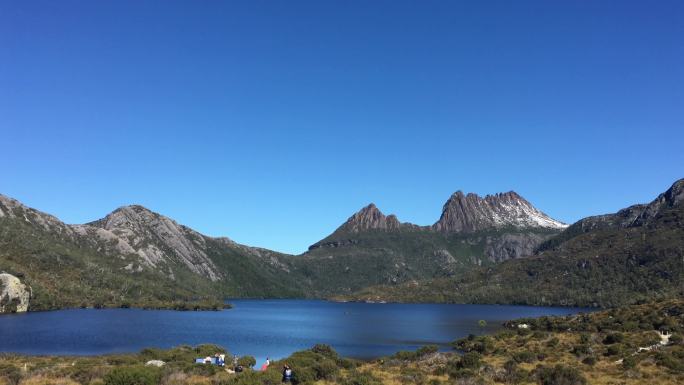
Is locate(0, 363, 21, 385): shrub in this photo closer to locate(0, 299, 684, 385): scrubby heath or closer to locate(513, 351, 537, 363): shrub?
locate(0, 299, 684, 385): scrubby heath

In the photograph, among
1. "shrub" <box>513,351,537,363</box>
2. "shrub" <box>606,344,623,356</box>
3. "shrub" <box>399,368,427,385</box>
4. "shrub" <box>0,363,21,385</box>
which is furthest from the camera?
"shrub" <box>513,351,537,363</box>

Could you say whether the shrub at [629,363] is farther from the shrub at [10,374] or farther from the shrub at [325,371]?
the shrub at [10,374]

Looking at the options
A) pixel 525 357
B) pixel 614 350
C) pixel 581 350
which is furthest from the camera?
pixel 581 350

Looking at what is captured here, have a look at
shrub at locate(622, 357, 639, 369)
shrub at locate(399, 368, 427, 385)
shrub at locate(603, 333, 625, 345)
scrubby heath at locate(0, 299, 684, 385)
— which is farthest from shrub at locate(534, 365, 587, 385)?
shrub at locate(603, 333, 625, 345)

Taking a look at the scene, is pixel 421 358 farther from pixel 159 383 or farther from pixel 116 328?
pixel 116 328

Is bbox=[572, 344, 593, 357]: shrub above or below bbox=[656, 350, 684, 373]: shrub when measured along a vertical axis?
below

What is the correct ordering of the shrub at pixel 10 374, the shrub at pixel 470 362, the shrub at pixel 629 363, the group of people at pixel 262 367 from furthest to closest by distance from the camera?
1. the shrub at pixel 470 362
2. the shrub at pixel 629 363
3. the group of people at pixel 262 367
4. the shrub at pixel 10 374

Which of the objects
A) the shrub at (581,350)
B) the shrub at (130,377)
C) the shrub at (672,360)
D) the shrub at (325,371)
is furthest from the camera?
the shrub at (581,350)

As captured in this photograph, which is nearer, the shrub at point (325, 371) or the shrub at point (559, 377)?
the shrub at point (559, 377)

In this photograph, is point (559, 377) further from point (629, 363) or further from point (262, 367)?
point (262, 367)

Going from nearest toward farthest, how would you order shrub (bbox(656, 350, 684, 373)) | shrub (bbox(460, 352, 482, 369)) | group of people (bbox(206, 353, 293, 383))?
group of people (bbox(206, 353, 293, 383))
shrub (bbox(656, 350, 684, 373))
shrub (bbox(460, 352, 482, 369))

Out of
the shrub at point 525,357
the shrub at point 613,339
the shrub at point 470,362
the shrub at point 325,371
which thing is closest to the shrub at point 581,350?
the shrub at point 525,357

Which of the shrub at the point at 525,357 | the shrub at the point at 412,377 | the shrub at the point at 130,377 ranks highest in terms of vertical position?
the shrub at the point at 130,377

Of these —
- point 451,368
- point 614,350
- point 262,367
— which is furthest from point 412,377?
point 614,350
